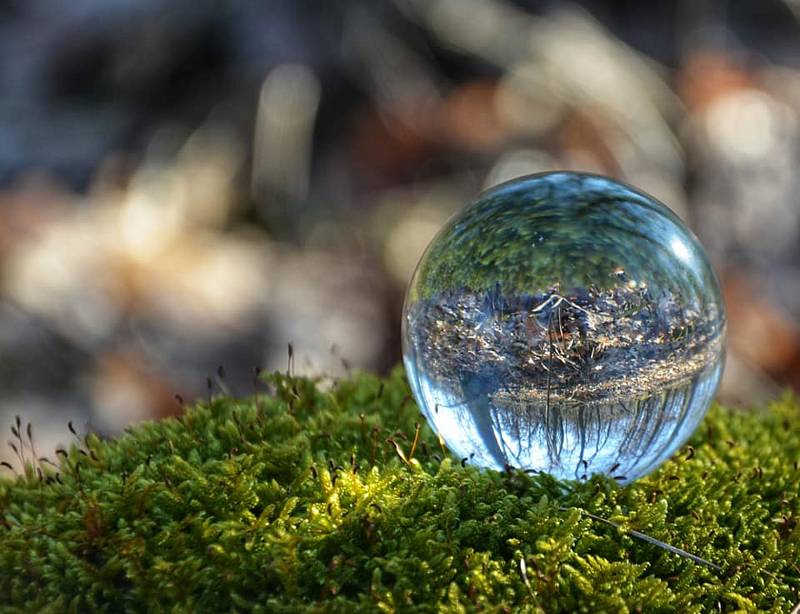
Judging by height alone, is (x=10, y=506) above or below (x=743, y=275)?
below

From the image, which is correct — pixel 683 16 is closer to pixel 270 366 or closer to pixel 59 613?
pixel 270 366

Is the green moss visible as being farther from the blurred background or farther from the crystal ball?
the blurred background

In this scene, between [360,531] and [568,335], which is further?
[568,335]

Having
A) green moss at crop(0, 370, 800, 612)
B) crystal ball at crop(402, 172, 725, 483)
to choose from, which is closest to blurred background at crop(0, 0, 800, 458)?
green moss at crop(0, 370, 800, 612)

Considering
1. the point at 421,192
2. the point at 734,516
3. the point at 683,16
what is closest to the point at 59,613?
the point at 734,516

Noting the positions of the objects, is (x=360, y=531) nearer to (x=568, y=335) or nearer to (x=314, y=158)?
(x=568, y=335)

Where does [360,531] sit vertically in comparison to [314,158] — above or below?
below

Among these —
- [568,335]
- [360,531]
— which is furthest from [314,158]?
[360,531]
